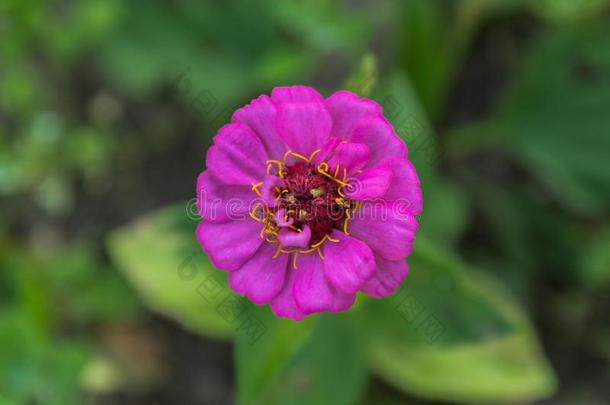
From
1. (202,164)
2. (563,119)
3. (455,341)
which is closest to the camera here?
(455,341)

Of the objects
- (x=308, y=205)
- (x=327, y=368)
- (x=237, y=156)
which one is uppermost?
(x=237, y=156)

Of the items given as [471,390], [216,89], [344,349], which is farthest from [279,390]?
[216,89]

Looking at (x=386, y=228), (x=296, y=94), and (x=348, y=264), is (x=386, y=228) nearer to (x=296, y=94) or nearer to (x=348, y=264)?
(x=348, y=264)

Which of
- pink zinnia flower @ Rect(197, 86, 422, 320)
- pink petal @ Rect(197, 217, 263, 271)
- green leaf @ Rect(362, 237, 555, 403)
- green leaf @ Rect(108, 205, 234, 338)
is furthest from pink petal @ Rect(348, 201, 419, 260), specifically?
green leaf @ Rect(108, 205, 234, 338)

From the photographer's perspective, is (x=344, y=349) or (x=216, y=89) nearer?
(x=344, y=349)

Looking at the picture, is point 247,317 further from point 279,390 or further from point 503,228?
point 503,228

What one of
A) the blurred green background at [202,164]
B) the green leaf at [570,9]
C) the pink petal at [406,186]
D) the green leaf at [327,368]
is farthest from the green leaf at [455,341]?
the green leaf at [570,9]

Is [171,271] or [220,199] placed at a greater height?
[220,199]

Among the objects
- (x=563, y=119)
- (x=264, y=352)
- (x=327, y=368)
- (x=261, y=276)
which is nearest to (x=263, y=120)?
(x=261, y=276)

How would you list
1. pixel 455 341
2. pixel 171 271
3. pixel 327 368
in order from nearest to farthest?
pixel 455 341, pixel 327 368, pixel 171 271
